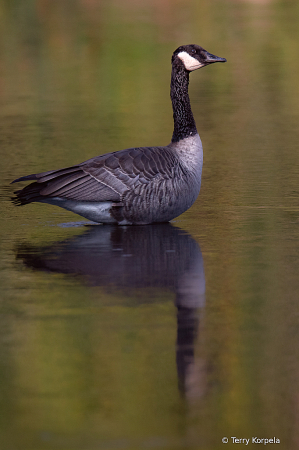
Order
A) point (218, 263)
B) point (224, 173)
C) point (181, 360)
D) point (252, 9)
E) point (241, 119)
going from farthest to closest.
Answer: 1. point (252, 9)
2. point (241, 119)
3. point (224, 173)
4. point (218, 263)
5. point (181, 360)

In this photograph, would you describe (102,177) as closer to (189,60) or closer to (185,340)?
(189,60)

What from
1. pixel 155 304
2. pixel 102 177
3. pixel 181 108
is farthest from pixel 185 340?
pixel 181 108

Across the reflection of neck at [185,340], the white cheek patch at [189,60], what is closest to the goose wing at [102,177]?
the white cheek patch at [189,60]

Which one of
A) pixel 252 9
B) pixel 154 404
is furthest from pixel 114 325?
pixel 252 9

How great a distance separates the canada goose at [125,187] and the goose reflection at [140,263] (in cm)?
21

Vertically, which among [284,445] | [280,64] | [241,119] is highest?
[280,64]

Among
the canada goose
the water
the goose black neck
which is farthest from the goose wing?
the goose black neck

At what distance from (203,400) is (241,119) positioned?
44.1 ft

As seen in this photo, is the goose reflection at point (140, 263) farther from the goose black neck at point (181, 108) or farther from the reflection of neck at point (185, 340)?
the goose black neck at point (181, 108)

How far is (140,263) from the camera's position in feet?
23.7

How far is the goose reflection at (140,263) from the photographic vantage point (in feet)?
19.8

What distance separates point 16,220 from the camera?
936cm

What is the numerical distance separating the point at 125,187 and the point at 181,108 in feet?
4.85

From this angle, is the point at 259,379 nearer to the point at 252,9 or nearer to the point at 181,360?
the point at 181,360
